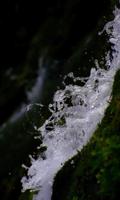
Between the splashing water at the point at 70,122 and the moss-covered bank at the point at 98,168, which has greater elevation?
the splashing water at the point at 70,122

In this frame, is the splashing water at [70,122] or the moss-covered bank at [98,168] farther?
the splashing water at [70,122]

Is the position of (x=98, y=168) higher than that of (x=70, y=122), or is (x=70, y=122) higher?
(x=70, y=122)

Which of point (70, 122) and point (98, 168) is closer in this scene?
point (98, 168)

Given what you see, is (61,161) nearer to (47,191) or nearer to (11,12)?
(47,191)

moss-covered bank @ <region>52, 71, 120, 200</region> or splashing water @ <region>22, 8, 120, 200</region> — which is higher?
splashing water @ <region>22, 8, 120, 200</region>

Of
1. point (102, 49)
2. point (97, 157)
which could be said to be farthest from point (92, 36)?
point (97, 157)
